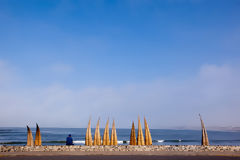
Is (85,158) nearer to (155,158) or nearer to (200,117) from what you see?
(155,158)

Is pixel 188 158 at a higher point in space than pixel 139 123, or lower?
lower

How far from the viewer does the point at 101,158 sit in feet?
45.9

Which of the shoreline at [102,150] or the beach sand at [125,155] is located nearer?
the beach sand at [125,155]

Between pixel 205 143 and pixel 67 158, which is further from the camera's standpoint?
pixel 205 143

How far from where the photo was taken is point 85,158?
14016mm

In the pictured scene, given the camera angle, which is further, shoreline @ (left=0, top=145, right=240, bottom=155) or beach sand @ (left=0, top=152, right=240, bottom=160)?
shoreline @ (left=0, top=145, right=240, bottom=155)

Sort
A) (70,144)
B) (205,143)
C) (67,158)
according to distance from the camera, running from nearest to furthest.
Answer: (67,158), (70,144), (205,143)

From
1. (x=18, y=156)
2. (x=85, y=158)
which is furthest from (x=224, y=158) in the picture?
(x=18, y=156)

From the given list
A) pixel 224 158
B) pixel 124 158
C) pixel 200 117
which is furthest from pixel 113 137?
pixel 224 158

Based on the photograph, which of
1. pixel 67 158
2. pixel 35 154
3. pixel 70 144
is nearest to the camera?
pixel 67 158

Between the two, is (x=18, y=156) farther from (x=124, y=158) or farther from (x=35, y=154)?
(x=124, y=158)

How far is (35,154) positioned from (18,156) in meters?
1.06

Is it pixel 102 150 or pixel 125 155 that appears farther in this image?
pixel 102 150

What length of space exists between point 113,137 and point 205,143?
10.6 m
